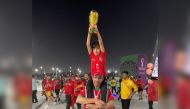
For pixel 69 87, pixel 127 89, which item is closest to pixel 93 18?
pixel 127 89

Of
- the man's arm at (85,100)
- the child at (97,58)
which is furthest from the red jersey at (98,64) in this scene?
the man's arm at (85,100)

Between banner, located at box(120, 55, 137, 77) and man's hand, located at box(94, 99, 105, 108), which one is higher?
banner, located at box(120, 55, 137, 77)

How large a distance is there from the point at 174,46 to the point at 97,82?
2.83 feet

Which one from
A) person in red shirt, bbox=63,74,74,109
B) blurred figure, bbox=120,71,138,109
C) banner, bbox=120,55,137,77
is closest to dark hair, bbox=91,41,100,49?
blurred figure, bbox=120,71,138,109

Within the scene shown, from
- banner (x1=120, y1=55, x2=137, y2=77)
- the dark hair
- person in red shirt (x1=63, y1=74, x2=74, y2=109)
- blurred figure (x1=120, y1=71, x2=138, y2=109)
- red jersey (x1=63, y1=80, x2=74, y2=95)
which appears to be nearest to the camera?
the dark hair

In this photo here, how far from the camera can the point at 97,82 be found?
408cm

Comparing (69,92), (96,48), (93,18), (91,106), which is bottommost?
(69,92)

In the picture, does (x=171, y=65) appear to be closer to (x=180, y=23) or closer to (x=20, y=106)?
(x=180, y=23)

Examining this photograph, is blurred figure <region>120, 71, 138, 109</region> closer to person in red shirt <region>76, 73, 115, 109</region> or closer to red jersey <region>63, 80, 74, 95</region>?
red jersey <region>63, 80, 74, 95</region>

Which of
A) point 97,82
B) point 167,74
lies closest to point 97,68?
point 97,82

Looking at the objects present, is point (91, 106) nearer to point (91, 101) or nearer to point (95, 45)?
point (91, 101)

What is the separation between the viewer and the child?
403 centimetres

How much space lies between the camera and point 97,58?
4.07m

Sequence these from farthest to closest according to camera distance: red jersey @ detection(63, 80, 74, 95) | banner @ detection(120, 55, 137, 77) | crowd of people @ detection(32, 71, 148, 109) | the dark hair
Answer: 1. banner @ detection(120, 55, 137, 77)
2. red jersey @ detection(63, 80, 74, 95)
3. the dark hair
4. crowd of people @ detection(32, 71, 148, 109)
